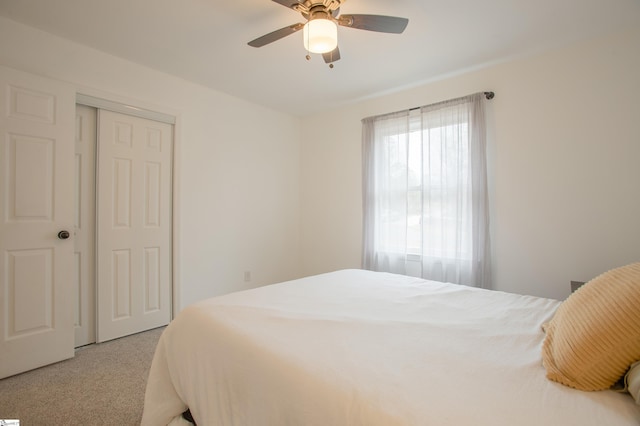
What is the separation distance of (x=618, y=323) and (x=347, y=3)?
2.06m

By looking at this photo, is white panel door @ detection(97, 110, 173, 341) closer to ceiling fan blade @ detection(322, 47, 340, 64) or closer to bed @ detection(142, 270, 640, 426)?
bed @ detection(142, 270, 640, 426)

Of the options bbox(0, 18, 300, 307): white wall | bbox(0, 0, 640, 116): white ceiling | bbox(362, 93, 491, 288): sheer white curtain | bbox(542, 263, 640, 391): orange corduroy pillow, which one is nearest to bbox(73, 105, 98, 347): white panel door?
bbox(0, 18, 300, 307): white wall

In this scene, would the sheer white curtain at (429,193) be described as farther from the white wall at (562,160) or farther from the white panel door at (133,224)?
the white panel door at (133,224)

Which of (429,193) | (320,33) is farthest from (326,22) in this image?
(429,193)

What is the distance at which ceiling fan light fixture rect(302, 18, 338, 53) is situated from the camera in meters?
→ 1.58

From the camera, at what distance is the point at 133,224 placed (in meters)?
2.63

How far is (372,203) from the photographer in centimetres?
330

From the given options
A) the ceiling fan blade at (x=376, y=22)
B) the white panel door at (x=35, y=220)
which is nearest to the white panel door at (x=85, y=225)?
the white panel door at (x=35, y=220)

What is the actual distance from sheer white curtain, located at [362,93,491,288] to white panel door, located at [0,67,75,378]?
277 cm

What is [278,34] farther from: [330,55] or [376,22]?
[376,22]

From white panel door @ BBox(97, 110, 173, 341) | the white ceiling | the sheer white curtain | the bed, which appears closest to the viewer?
the bed

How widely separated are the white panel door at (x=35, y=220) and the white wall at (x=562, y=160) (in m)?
3.35

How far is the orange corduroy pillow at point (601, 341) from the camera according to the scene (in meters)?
0.74

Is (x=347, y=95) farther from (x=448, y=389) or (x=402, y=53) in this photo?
(x=448, y=389)
